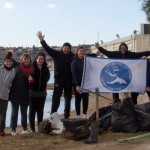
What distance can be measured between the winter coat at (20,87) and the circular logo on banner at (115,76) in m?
1.58

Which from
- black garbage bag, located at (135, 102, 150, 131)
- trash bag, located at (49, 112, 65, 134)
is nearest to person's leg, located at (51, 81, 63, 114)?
trash bag, located at (49, 112, 65, 134)

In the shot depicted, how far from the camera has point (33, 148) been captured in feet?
25.7

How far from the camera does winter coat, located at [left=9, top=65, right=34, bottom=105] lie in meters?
9.40

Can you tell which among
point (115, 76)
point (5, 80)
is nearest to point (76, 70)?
point (115, 76)

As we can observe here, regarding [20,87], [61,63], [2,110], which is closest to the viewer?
[20,87]

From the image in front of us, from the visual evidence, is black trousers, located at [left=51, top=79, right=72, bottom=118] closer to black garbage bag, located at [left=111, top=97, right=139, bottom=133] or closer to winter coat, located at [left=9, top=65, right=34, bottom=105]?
winter coat, located at [left=9, top=65, right=34, bottom=105]

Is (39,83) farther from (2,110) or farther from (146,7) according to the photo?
(146,7)

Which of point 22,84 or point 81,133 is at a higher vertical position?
point 22,84

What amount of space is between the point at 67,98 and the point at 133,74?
5.78 feet

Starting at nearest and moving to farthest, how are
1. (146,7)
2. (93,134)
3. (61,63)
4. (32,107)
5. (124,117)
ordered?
(93,134)
(124,117)
(32,107)
(61,63)
(146,7)

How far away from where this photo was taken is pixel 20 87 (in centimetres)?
939

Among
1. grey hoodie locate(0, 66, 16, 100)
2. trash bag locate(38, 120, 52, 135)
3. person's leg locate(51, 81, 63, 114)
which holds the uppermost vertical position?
grey hoodie locate(0, 66, 16, 100)

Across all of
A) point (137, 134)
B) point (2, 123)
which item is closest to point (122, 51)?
point (137, 134)

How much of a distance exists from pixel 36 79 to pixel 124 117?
6.73ft
